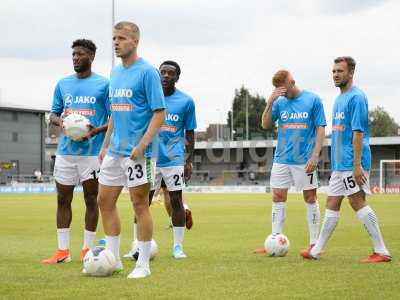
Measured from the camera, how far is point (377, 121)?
129500 millimetres

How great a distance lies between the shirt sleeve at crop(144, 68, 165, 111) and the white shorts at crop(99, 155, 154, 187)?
585 millimetres

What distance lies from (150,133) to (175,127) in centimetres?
308

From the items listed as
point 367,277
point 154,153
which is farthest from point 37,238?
point 367,277

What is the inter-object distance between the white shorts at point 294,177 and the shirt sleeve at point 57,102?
3274 millimetres

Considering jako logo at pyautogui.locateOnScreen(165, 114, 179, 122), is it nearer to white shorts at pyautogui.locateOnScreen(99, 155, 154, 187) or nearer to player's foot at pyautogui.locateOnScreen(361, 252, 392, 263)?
white shorts at pyautogui.locateOnScreen(99, 155, 154, 187)

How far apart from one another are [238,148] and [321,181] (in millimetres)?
22674

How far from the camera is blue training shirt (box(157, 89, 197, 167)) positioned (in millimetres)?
10633

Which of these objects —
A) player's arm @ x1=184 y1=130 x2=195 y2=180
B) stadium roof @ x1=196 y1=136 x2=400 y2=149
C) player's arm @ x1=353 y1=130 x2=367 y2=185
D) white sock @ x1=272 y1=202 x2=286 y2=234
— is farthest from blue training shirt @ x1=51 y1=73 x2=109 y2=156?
stadium roof @ x1=196 y1=136 x2=400 y2=149

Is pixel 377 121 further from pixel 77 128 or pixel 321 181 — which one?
pixel 77 128

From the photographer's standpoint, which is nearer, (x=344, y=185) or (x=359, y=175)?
(x=359, y=175)

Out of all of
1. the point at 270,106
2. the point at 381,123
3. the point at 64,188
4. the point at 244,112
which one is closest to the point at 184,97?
the point at 270,106

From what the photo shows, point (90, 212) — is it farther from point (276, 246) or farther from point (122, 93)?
point (276, 246)

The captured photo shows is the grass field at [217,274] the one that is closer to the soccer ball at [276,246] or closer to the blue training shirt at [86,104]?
the soccer ball at [276,246]

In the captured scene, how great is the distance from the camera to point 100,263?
7840 millimetres
